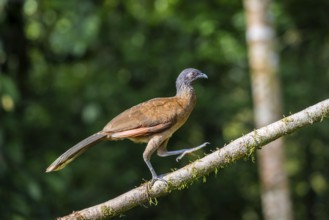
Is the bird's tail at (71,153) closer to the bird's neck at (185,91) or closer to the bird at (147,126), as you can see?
the bird at (147,126)

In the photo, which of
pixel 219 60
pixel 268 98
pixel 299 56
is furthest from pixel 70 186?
pixel 299 56

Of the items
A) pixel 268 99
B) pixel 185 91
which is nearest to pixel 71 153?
pixel 185 91

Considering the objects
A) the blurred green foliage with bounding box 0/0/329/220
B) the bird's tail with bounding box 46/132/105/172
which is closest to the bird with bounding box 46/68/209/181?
the bird's tail with bounding box 46/132/105/172

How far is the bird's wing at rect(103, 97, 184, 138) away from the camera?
13.7 ft

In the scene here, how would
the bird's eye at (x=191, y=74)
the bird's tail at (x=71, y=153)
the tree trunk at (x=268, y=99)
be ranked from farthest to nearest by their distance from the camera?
1. the tree trunk at (x=268, y=99)
2. the bird's eye at (x=191, y=74)
3. the bird's tail at (x=71, y=153)

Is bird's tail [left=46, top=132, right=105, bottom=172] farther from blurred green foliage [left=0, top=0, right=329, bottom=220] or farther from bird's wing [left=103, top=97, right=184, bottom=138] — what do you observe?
blurred green foliage [left=0, top=0, right=329, bottom=220]

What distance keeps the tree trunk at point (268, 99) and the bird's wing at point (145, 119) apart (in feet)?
9.95

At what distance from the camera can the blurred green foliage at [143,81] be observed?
8.85m

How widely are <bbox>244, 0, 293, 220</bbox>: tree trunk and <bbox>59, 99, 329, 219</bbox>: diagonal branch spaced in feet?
11.3

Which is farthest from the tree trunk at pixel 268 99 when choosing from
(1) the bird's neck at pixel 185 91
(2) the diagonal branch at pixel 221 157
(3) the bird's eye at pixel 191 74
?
(2) the diagonal branch at pixel 221 157

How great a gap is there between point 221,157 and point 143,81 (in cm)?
595

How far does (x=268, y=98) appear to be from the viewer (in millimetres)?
7215

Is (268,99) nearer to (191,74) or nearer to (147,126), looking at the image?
(191,74)

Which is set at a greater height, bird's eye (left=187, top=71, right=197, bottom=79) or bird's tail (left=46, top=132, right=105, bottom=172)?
bird's eye (left=187, top=71, right=197, bottom=79)
